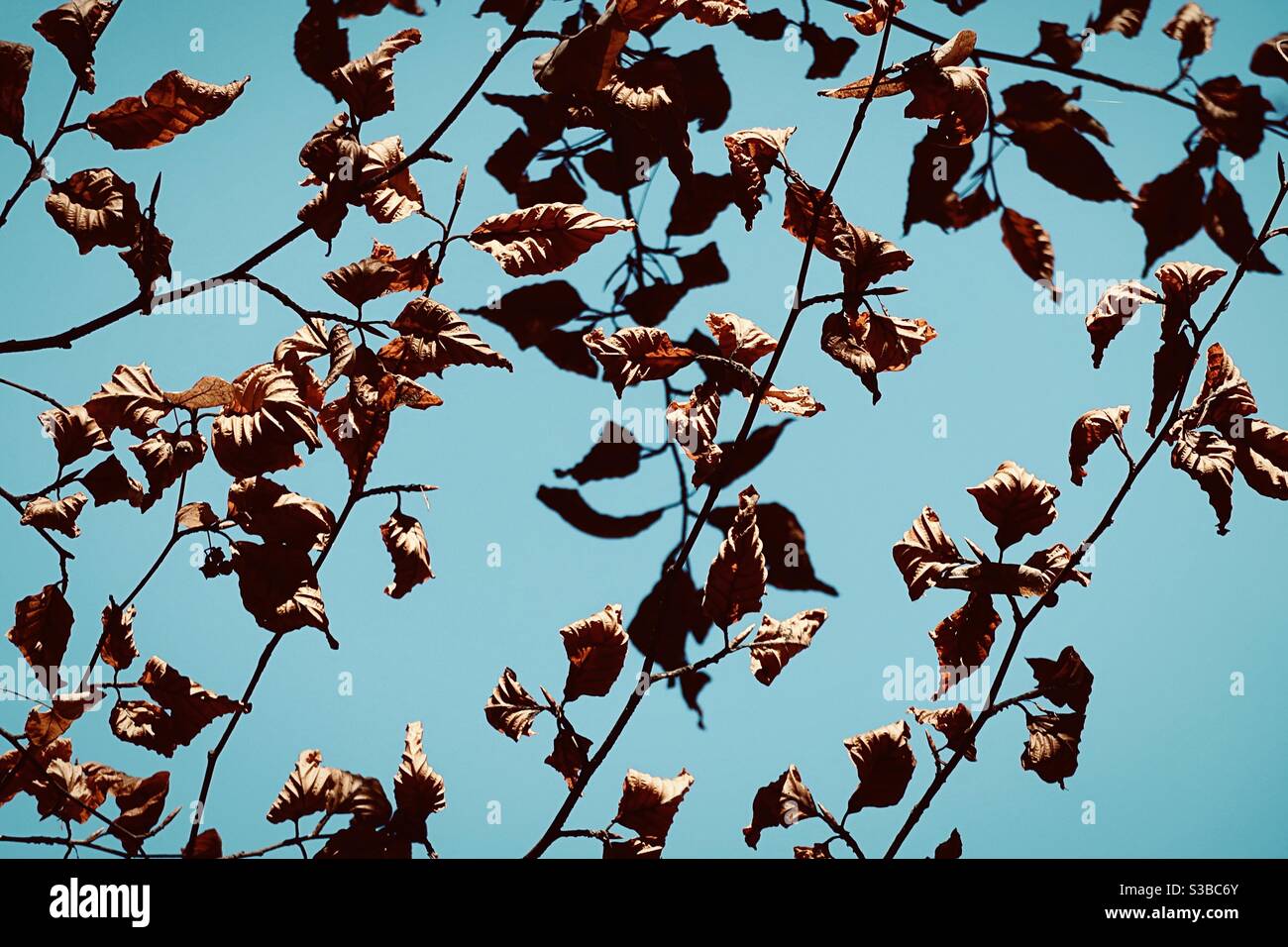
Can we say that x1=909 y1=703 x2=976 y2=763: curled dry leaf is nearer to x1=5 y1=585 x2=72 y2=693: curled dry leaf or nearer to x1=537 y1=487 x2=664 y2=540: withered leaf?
x1=537 y1=487 x2=664 y2=540: withered leaf

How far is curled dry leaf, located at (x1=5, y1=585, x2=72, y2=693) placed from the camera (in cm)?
48

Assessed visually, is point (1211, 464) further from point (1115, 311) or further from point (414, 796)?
point (414, 796)

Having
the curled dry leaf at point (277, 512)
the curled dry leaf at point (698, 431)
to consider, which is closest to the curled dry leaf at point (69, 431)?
the curled dry leaf at point (277, 512)

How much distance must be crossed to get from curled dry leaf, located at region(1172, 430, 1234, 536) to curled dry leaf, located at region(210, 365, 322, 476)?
464 millimetres

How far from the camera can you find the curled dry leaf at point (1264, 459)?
1.48 ft

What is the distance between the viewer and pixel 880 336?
1.48 ft

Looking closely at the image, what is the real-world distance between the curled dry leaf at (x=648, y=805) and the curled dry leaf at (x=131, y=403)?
1.05ft

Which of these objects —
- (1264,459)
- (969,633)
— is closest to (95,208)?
(969,633)

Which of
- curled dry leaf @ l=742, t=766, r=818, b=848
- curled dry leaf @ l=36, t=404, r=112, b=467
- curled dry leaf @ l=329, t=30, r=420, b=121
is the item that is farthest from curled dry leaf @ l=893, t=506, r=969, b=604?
curled dry leaf @ l=36, t=404, r=112, b=467

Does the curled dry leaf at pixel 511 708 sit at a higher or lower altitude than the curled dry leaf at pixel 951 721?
higher

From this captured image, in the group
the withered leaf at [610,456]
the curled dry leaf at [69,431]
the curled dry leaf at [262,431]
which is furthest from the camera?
the withered leaf at [610,456]

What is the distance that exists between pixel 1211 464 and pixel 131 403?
59cm

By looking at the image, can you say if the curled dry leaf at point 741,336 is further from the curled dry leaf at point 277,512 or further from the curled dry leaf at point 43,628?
the curled dry leaf at point 43,628
